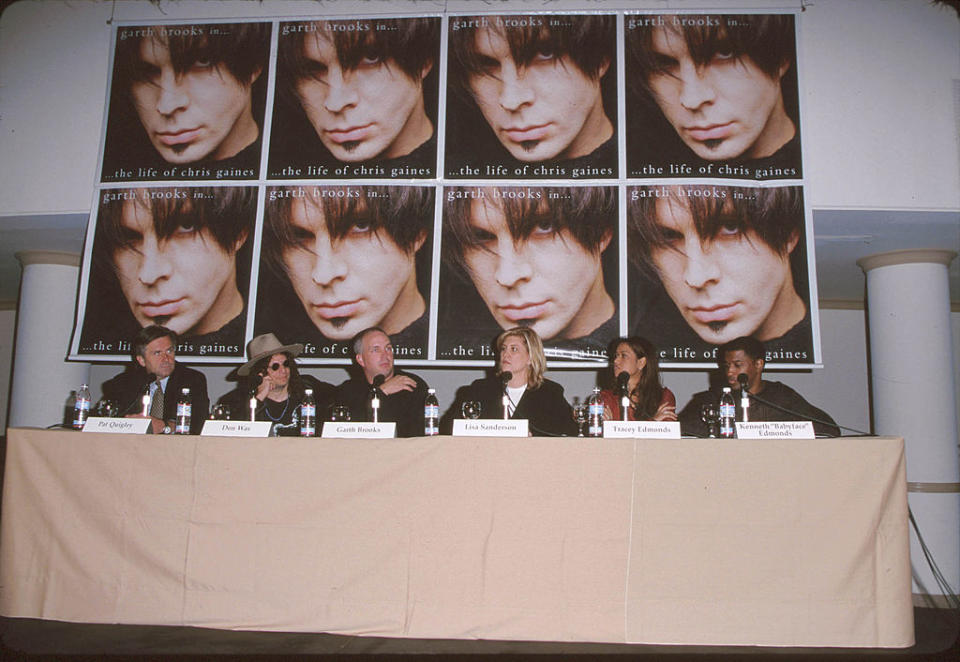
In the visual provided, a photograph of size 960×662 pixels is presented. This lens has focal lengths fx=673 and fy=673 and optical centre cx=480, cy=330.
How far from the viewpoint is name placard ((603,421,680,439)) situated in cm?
219

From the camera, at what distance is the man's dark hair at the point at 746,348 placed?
11.2 ft

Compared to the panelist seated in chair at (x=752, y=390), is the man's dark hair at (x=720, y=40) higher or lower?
higher

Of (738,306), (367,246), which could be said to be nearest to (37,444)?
(367,246)

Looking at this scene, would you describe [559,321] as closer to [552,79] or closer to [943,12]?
[552,79]

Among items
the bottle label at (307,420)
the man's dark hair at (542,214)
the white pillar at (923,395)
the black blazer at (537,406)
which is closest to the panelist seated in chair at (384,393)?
the black blazer at (537,406)

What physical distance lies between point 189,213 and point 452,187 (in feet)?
5.03

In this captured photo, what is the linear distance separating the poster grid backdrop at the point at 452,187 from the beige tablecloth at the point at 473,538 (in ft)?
5.01

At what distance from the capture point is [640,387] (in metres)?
3.19

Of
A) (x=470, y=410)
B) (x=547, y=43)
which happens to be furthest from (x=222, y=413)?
(x=547, y=43)

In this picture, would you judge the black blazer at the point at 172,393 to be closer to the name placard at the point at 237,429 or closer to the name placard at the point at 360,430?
the name placard at the point at 237,429

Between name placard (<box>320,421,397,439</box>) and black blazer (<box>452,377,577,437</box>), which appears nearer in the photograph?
name placard (<box>320,421,397,439</box>)

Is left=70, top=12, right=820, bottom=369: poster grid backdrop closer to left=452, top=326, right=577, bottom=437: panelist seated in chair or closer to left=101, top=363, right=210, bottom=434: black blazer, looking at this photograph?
left=101, top=363, right=210, bottom=434: black blazer

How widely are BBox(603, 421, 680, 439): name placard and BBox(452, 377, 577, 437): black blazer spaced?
1.76 feet

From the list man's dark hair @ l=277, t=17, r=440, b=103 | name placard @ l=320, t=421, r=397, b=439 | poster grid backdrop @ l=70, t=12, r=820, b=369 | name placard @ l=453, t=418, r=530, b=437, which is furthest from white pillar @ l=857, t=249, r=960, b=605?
name placard @ l=320, t=421, r=397, b=439
